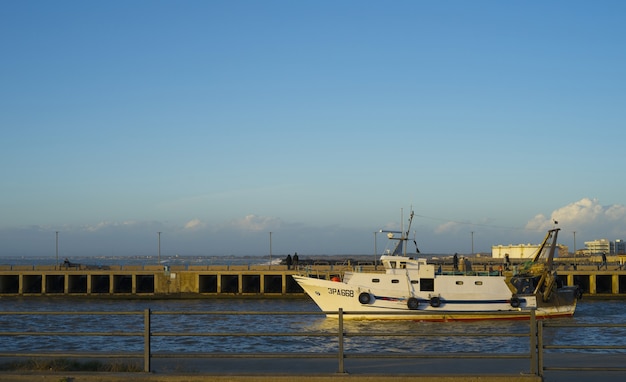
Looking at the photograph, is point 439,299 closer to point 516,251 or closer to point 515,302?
point 515,302

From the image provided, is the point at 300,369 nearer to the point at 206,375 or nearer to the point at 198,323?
the point at 206,375

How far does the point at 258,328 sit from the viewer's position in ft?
135

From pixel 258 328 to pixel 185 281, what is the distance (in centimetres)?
2536

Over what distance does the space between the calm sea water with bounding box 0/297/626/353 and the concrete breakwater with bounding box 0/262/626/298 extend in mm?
2085

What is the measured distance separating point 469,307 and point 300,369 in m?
31.6

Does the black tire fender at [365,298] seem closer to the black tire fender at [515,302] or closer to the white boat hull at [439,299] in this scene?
the white boat hull at [439,299]

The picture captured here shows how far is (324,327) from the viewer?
4234 cm

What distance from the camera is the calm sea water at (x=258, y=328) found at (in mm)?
30547

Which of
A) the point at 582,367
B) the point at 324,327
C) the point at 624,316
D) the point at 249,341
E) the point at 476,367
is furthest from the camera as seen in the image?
the point at 624,316

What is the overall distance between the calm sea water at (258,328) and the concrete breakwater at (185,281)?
6.84 feet

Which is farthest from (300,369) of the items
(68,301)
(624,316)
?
(68,301)

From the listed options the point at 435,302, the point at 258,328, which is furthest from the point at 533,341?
the point at 435,302

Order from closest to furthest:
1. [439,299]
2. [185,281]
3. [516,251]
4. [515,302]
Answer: [439,299], [515,302], [185,281], [516,251]

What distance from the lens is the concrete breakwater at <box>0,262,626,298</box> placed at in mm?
64312
